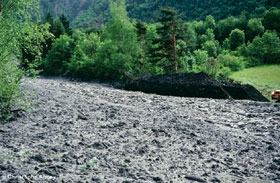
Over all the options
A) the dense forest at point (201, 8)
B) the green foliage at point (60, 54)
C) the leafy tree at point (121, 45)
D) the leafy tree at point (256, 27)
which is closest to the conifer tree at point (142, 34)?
the leafy tree at point (121, 45)

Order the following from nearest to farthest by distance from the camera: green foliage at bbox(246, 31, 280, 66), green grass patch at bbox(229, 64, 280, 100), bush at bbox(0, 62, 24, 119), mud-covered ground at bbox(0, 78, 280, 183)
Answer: mud-covered ground at bbox(0, 78, 280, 183), bush at bbox(0, 62, 24, 119), green grass patch at bbox(229, 64, 280, 100), green foliage at bbox(246, 31, 280, 66)

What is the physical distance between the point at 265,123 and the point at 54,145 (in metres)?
10.9

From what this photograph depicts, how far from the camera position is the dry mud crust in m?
21.7

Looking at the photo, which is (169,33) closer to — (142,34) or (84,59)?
(142,34)

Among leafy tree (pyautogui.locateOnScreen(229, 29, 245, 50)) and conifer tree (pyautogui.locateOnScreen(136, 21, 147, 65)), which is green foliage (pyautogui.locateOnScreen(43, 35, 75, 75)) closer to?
conifer tree (pyautogui.locateOnScreen(136, 21, 147, 65))

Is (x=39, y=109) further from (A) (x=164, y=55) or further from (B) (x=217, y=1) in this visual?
(B) (x=217, y=1)

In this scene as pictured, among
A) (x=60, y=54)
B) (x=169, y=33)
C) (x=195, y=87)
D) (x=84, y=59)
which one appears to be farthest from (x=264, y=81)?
(x=60, y=54)

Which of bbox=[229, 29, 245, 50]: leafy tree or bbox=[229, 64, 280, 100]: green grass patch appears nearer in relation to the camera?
bbox=[229, 64, 280, 100]: green grass patch

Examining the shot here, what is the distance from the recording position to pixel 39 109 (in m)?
14.5

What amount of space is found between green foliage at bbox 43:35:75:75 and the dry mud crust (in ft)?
88.7

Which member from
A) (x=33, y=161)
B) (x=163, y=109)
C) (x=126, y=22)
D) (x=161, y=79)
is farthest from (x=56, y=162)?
(x=126, y=22)

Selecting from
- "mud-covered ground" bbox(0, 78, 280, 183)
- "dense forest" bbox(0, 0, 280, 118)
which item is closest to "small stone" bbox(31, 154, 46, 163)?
"mud-covered ground" bbox(0, 78, 280, 183)

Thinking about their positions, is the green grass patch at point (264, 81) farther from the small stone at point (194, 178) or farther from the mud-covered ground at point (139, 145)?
the small stone at point (194, 178)

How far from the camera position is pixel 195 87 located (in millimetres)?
23328
